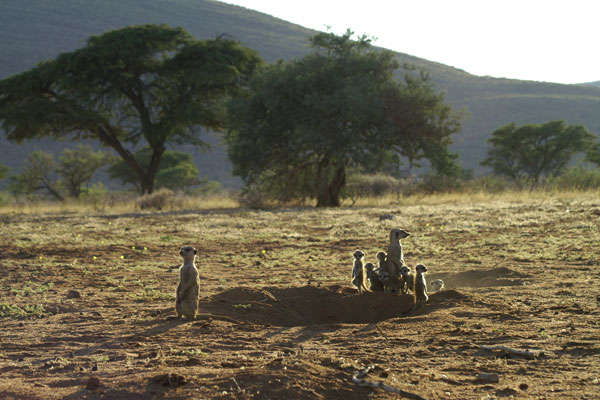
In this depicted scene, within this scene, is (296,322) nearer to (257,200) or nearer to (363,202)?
(257,200)

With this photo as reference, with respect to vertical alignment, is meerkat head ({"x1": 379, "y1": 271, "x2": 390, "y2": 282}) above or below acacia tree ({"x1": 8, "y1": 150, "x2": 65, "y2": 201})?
above

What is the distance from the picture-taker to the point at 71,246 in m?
10.0

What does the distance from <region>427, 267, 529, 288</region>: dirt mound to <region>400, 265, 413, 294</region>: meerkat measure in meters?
0.98

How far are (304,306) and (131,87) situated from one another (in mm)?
19014

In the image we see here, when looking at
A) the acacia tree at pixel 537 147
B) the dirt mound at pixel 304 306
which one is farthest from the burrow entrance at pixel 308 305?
the acacia tree at pixel 537 147

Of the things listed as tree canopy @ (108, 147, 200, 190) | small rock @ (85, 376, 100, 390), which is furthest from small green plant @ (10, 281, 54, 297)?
tree canopy @ (108, 147, 200, 190)

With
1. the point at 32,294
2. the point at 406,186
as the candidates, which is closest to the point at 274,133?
the point at 406,186

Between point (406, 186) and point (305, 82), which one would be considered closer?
point (305, 82)

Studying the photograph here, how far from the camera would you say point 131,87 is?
74.3 feet

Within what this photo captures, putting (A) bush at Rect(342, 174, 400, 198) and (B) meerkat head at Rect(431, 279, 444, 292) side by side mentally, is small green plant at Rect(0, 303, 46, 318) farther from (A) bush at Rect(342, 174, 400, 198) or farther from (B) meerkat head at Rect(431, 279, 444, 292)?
(A) bush at Rect(342, 174, 400, 198)

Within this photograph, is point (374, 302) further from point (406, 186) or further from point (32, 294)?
point (406, 186)

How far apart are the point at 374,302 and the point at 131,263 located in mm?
4260

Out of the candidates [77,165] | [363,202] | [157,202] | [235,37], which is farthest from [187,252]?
[235,37]

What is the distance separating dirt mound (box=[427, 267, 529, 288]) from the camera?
20.8ft
